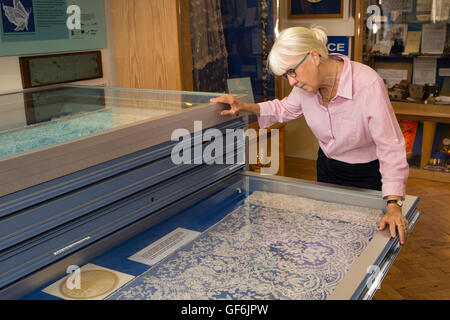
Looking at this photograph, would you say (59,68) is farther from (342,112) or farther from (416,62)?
(416,62)

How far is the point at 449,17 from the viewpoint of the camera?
16.4 ft

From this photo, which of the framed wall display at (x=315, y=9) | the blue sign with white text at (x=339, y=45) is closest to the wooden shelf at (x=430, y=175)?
the blue sign with white text at (x=339, y=45)

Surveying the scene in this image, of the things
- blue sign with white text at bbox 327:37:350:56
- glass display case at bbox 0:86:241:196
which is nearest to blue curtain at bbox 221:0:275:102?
blue sign with white text at bbox 327:37:350:56

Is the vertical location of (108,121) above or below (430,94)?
above

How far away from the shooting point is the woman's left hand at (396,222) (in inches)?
65.9

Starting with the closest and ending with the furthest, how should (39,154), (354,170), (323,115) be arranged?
1. (39,154)
2. (323,115)
3. (354,170)

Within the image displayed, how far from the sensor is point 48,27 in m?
2.93

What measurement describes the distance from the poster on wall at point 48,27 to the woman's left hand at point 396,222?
86.0 inches

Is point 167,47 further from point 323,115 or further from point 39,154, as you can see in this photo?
point 39,154

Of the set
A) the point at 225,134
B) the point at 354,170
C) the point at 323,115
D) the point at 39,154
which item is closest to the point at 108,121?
the point at 39,154

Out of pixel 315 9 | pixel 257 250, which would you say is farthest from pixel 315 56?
pixel 315 9

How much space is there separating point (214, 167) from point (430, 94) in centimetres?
399

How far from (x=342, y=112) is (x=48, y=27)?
6.01 ft

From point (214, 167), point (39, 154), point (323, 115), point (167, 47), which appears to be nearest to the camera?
point (39, 154)
